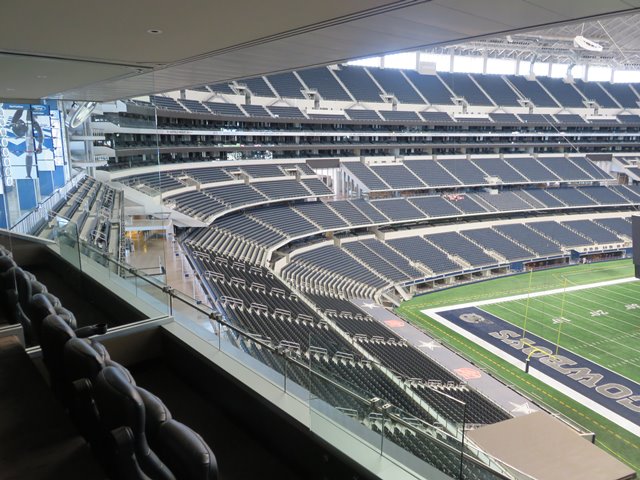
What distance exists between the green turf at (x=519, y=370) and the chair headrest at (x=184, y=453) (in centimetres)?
1338

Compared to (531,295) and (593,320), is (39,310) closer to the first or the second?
(593,320)

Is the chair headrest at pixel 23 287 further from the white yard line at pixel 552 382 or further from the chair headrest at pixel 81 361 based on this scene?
the white yard line at pixel 552 382

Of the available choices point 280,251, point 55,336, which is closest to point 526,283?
point 280,251

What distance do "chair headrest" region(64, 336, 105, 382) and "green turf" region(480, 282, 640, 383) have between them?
1823 cm

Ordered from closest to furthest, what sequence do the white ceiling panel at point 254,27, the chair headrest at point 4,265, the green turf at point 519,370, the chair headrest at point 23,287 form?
the white ceiling panel at point 254,27, the chair headrest at point 23,287, the chair headrest at point 4,265, the green turf at point 519,370

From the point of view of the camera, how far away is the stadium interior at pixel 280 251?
7.41 feet

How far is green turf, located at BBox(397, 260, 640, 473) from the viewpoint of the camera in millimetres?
12461

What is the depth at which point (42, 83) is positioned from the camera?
5.46 meters

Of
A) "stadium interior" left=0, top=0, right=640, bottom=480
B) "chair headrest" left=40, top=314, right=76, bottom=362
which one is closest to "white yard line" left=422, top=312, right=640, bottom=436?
"stadium interior" left=0, top=0, right=640, bottom=480

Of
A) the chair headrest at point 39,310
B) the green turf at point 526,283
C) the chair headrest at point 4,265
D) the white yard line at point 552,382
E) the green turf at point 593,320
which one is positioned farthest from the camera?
the green turf at point 526,283

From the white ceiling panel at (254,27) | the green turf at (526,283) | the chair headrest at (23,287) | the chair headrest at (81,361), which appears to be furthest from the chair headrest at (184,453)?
the green turf at (526,283)

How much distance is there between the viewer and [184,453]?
1503 millimetres

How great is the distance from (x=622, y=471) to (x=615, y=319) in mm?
14224

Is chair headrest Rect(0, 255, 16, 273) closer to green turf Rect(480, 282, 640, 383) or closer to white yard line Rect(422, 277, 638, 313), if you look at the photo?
green turf Rect(480, 282, 640, 383)
